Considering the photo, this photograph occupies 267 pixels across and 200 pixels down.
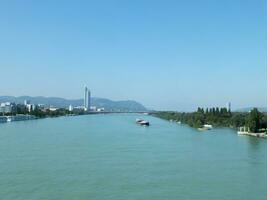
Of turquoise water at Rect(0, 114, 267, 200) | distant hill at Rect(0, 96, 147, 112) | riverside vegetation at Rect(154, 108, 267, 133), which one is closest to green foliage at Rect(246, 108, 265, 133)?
riverside vegetation at Rect(154, 108, 267, 133)

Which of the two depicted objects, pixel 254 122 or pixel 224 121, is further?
pixel 224 121

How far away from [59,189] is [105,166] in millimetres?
2039

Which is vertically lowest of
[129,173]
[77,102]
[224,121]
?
[129,173]

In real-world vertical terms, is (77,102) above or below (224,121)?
above

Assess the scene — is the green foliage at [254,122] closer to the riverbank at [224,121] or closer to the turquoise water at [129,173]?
the riverbank at [224,121]

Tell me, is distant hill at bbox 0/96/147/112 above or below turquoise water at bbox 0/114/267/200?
above

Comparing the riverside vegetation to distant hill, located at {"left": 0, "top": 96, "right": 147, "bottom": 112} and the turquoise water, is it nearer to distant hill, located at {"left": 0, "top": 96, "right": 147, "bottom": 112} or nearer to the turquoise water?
the turquoise water

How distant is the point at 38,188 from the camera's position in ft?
20.4

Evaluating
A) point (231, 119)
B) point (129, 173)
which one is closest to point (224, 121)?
point (231, 119)

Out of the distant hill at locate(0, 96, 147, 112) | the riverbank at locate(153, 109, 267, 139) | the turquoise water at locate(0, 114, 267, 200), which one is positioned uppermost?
the distant hill at locate(0, 96, 147, 112)

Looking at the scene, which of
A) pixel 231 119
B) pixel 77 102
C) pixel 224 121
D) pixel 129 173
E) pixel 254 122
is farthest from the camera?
pixel 77 102

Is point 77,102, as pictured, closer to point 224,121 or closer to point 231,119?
point 224,121

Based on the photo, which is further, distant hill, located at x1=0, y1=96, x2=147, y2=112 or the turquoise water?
distant hill, located at x1=0, y1=96, x2=147, y2=112

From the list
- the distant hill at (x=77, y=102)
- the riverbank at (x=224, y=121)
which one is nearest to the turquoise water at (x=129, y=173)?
the riverbank at (x=224, y=121)
